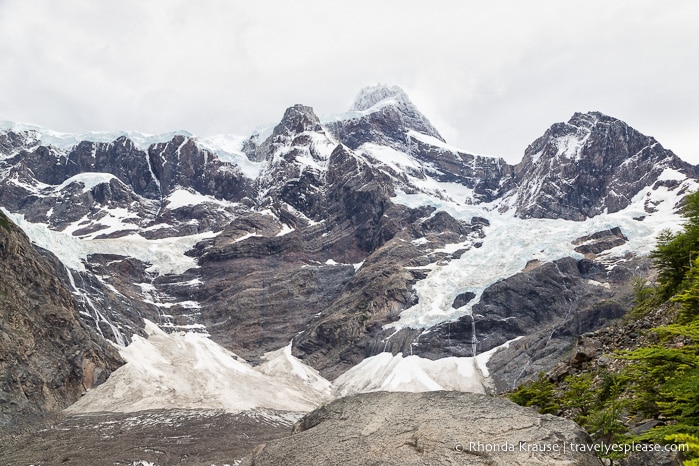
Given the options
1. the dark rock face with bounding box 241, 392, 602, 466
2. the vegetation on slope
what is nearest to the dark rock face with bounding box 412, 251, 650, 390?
the vegetation on slope

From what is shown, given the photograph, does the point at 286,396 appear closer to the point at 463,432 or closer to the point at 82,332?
the point at 82,332

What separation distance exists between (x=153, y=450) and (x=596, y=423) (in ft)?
188

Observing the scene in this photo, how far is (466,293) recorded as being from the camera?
153 meters

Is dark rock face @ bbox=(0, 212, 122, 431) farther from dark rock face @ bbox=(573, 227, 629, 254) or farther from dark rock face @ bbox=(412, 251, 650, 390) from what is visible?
dark rock face @ bbox=(573, 227, 629, 254)

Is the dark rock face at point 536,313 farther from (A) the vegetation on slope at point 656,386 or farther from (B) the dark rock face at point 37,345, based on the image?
(A) the vegetation on slope at point 656,386

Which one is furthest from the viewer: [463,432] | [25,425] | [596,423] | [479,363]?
[479,363]

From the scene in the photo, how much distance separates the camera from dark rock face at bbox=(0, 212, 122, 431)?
84.1m

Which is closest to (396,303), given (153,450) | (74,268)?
(74,268)

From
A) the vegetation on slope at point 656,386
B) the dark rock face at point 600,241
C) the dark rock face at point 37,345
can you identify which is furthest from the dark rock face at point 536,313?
the vegetation on slope at point 656,386

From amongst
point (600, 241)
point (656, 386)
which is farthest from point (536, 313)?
point (656, 386)

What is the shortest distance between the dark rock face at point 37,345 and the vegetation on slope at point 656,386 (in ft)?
269

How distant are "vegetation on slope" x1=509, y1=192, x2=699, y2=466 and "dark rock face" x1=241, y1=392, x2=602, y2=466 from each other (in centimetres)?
143

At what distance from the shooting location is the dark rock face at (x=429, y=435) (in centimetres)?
1058

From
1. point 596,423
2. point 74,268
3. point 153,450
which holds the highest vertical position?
point 74,268
